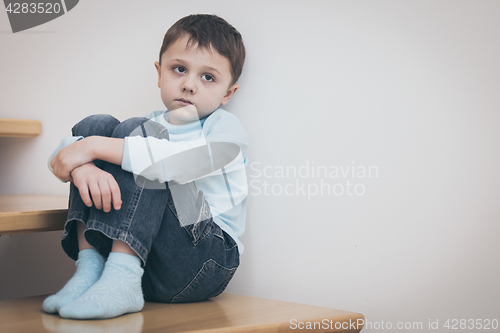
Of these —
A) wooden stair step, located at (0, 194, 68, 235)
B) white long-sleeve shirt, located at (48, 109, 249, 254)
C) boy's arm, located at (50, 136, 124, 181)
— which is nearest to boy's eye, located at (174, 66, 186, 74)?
white long-sleeve shirt, located at (48, 109, 249, 254)

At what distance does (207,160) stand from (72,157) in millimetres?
223

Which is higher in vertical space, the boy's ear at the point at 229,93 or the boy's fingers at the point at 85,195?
the boy's ear at the point at 229,93

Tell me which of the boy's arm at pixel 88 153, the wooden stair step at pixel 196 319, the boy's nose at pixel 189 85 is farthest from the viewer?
the boy's nose at pixel 189 85

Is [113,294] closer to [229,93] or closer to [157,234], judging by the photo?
[157,234]

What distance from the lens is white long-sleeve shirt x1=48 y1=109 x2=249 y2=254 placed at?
2.11ft

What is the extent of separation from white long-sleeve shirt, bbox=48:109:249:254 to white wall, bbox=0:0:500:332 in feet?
0.34

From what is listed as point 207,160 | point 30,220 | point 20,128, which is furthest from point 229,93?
point 20,128

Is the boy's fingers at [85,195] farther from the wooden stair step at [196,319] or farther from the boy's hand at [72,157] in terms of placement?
the wooden stair step at [196,319]

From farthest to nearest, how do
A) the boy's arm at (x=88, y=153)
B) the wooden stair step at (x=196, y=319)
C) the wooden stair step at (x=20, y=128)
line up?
the wooden stair step at (x=20, y=128) → the boy's arm at (x=88, y=153) → the wooden stair step at (x=196, y=319)

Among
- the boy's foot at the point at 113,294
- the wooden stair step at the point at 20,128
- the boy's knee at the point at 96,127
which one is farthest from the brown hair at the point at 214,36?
the wooden stair step at the point at 20,128

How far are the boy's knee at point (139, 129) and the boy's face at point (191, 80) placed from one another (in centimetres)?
13

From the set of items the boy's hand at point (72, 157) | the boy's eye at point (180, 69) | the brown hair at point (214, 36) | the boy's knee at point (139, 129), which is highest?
the brown hair at point (214, 36)

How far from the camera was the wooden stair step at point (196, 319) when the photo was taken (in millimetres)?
533

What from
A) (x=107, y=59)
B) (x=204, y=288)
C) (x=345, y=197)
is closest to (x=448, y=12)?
(x=345, y=197)
